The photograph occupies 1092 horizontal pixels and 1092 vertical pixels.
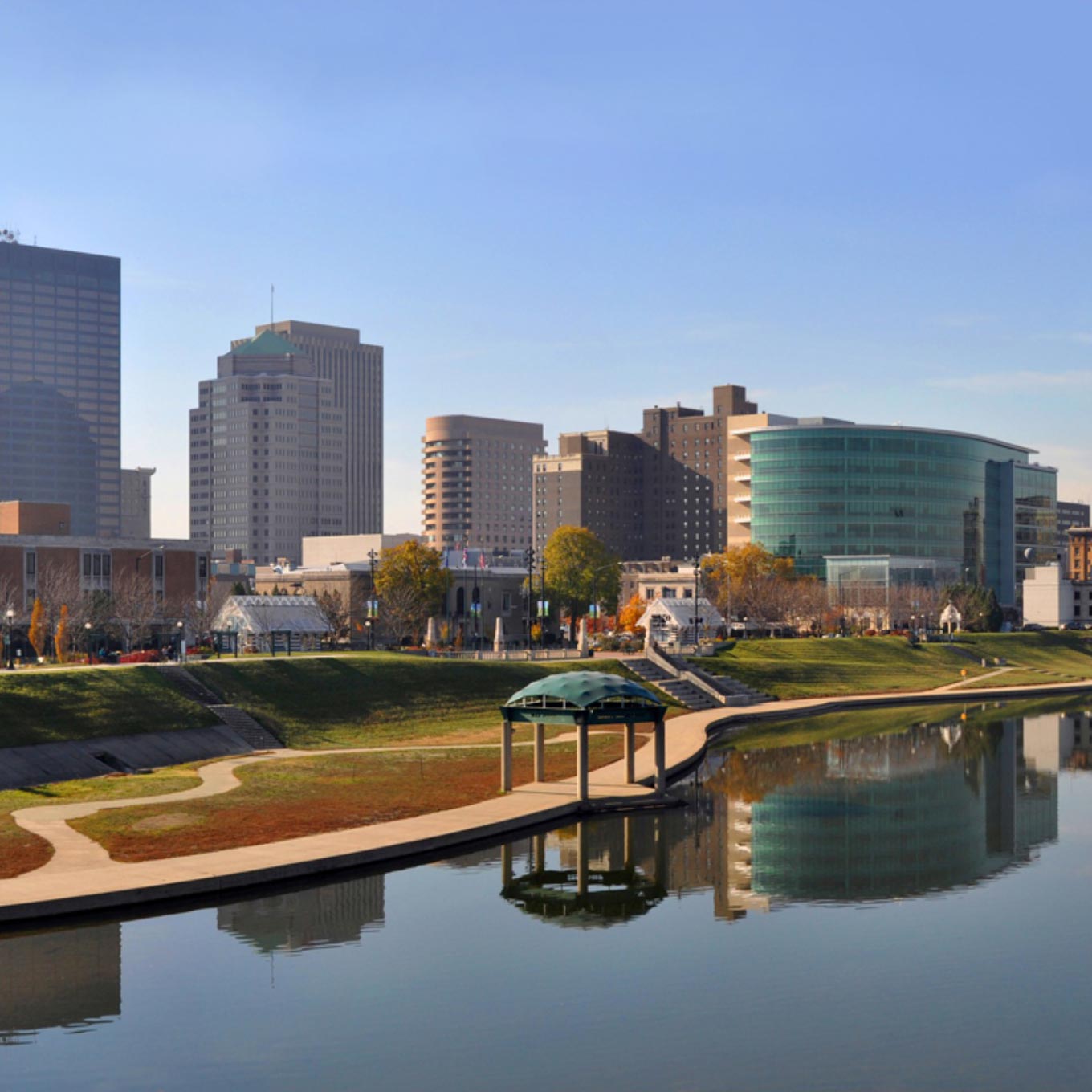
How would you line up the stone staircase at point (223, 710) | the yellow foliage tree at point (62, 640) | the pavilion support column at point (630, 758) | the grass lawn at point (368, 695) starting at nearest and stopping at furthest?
the pavilion support column at point (630, 758) → the stone staircase at point (223, 710) → the grass lawn at point (368, 695) → the yellow foliage tree at point (62, 640)

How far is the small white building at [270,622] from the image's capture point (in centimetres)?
10138

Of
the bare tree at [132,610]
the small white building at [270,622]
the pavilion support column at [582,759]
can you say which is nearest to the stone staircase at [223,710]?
the pavilion support column at [582,759]

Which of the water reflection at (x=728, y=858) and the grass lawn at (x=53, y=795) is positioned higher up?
the grass lawn at (x=53, y=795)

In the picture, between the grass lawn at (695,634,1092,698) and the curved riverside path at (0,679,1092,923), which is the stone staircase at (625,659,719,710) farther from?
the curved riverside path at (0,679,1092,923)

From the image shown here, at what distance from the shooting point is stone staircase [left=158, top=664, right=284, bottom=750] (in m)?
68.3

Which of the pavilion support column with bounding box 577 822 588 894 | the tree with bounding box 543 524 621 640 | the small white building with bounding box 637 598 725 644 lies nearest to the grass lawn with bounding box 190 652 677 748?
the pavilion support column with bounding box 577 822 588 894

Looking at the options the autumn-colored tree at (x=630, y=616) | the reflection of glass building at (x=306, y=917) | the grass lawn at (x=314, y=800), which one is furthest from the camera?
the autumn-colored tree at (x=630, y=616)

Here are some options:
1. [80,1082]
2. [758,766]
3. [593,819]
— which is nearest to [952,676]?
[758,766]

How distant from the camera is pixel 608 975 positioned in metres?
32.2

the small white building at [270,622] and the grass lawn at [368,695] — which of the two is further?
the small white building at [270,622]

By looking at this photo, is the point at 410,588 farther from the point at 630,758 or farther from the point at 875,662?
the point at 630,758

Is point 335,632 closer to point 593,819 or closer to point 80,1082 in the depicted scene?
point 593,819

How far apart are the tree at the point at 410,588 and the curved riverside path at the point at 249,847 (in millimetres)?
64077

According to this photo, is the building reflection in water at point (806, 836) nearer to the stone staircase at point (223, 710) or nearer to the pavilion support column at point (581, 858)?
the pavilion support column at point (581, 858)
